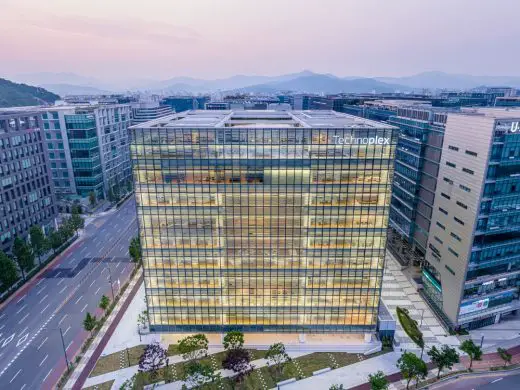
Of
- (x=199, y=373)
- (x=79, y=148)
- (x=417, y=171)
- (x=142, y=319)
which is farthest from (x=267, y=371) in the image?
(x=79, y=148)

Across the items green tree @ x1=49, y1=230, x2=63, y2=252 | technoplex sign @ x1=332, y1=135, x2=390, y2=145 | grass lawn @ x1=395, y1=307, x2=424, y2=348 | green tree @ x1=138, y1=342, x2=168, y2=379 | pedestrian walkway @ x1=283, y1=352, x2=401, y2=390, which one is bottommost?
pedestrian walkway @ x1=283, y1=352, x2=401, y2=390

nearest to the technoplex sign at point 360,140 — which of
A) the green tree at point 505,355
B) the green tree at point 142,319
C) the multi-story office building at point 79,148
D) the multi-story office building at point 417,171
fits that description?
the multi-story office building at point 417,171

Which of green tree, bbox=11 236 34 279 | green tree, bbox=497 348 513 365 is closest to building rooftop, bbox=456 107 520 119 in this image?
green tree, bbox=497 348 513 365

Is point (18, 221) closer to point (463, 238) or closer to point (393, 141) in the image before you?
point (393, 141)

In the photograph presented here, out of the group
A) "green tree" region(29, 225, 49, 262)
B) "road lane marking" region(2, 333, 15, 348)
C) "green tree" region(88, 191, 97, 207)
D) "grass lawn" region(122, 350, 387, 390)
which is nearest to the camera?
"grass lawn" region(122, 350, 387, 390)

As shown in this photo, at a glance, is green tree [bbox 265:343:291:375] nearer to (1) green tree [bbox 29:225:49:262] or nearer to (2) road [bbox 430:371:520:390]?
(2) road [bbox 430:371:520:390]

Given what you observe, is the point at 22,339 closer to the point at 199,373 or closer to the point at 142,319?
the point at 142,319

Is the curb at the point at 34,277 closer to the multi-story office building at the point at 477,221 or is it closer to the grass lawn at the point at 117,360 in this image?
the grass lawn at the point at 117,360

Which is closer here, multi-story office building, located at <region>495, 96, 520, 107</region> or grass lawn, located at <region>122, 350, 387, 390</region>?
grass lawn, located at <region>122, 350, 387, 390</region>
